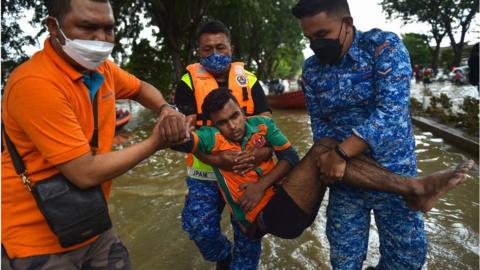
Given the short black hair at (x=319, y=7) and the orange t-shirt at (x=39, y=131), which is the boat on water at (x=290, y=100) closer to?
the short black hair at (x=319, y=7)

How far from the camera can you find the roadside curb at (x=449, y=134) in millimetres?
6870

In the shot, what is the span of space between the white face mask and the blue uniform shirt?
1344 millimetres

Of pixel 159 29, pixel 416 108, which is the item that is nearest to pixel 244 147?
pixel 416 108

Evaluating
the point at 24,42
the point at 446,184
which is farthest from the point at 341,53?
the point at 24,42

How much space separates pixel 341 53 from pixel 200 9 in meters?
12.8

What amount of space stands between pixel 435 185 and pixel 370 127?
47 cm

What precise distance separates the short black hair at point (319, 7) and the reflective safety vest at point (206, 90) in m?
0.91

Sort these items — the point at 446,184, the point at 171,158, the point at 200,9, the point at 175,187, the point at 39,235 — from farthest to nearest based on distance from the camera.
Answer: the point at 200,9
the point at 171,158
the point at 175,187
the point at 446,184
the point at 39,235

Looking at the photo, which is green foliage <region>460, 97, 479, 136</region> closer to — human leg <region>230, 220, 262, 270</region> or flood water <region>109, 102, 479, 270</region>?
flood water <region>109, 102, 479, 270</region>

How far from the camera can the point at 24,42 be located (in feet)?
38.1

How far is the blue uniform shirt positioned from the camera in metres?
2.12

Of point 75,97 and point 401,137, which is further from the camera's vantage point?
point 401,137

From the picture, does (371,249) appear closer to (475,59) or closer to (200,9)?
(475,59)

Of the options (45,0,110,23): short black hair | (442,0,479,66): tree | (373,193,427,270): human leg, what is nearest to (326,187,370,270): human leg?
(373,193,427,270): human leg
